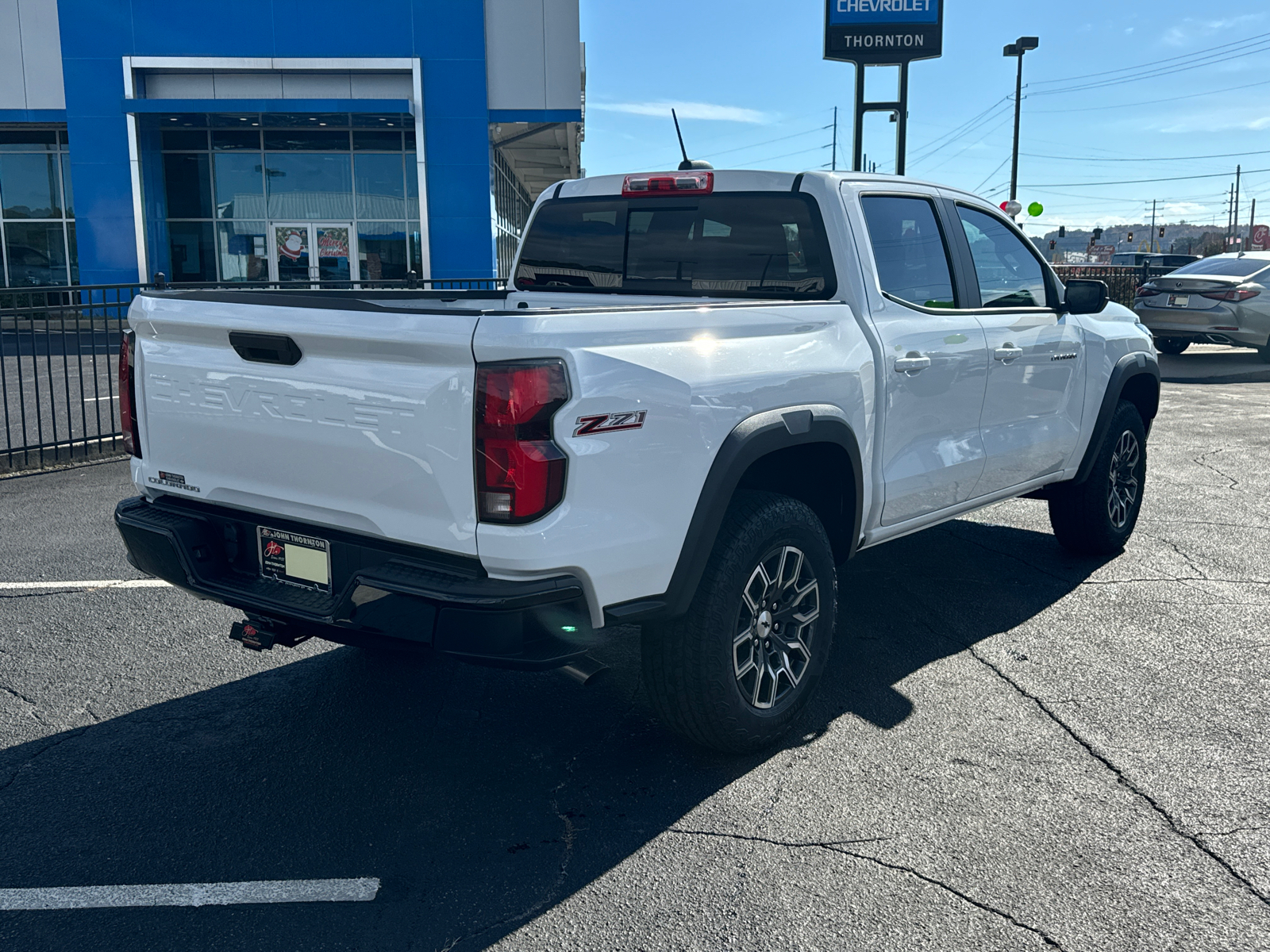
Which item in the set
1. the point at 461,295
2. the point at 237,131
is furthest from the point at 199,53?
the point at 461,295

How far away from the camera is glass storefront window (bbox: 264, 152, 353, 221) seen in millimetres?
26188

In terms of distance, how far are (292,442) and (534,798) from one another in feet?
4.41

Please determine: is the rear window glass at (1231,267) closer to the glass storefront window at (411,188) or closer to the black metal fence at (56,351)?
the black metal fence at (56,351)

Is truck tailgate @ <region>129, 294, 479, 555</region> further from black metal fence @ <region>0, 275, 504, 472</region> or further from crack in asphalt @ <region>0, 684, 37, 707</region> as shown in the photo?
black metal fence @ <region>0, 275, 504, 472</region>

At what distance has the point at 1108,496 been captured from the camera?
6082 mm

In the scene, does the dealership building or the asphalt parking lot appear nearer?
the asphalt parking lot

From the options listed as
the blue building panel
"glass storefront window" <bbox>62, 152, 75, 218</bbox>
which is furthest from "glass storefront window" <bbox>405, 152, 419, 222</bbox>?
"glass storefront window" <bbox>62, 152, 75, 218</bbox>

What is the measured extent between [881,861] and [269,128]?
26435 mm

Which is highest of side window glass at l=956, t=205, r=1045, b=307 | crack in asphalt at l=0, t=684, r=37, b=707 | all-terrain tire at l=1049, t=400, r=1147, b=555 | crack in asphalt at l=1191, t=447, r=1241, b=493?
side window glass at l=956, t=205, r=1045, b=307

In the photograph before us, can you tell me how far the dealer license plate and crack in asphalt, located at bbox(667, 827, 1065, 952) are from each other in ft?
4.30

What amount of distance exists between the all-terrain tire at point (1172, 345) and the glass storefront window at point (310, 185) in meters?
18.0

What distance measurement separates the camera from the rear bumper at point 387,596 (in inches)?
115

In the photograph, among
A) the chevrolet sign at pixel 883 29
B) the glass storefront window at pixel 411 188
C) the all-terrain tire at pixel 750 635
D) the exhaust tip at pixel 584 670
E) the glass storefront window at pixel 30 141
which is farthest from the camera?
the glass storefront window at pixel 30 141

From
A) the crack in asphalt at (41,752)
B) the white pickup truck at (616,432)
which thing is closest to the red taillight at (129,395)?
the white pickup truck at (616,432)
